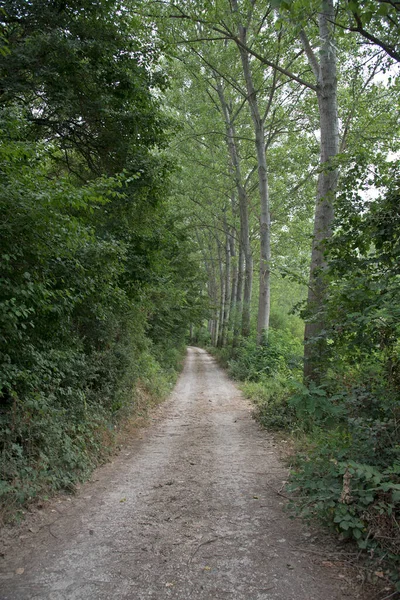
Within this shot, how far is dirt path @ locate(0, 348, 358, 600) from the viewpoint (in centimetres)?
296

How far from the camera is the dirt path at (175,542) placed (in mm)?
2963

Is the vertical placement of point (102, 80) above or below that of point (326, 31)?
below

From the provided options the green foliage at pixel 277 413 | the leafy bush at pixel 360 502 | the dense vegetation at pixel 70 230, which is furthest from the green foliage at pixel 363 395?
the dense vegetation at pixel 70 230

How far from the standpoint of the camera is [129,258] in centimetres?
793

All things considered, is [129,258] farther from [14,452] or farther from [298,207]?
[298,207]

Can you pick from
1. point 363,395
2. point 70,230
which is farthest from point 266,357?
point 70,230

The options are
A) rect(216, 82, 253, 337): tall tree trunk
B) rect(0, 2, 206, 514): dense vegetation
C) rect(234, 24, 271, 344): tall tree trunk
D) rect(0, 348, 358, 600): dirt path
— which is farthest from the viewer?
rect(216, 82, 253, 337): tall tree trunk

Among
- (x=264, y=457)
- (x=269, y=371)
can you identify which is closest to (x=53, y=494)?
(x=264, y=457)

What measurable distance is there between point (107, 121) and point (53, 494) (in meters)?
6.77

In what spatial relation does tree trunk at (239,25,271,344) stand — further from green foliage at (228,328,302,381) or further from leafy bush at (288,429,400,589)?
leafy bush at (288,429,400,589)

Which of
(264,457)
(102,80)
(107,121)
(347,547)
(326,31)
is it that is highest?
(326,31)

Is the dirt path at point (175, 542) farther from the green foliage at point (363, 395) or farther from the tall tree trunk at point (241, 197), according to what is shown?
the tall tree trunk at point (241, 197)

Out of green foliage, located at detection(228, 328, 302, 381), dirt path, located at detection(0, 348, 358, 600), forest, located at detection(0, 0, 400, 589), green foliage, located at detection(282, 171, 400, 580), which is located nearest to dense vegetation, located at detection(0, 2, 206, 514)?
forest, located at detection(0, 0, 400, 589)

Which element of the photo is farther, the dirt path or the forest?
the forest
